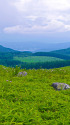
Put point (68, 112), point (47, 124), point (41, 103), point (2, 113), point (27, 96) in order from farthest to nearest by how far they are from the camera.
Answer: point (27, 96), point (41, 103), point (68, 112), point (2, 113), point (47, 124)

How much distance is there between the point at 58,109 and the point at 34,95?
75.8 inches

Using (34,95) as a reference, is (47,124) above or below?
below

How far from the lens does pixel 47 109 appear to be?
6.49m

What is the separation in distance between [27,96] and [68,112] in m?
2.62

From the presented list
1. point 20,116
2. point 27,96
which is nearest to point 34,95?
point 27,96

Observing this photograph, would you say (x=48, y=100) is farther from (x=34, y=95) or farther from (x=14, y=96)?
(x=14, y=96)

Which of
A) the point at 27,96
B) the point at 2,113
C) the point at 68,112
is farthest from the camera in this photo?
the point at 27,96

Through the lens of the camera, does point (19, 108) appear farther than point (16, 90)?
No

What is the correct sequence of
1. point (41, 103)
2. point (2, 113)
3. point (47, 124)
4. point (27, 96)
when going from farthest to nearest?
point (27, 96)
point (41, 103)
point (2, 113)
point (47, 124)

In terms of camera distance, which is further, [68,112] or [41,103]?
[41,103]

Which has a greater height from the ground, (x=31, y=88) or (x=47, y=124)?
(x=31, y=88)

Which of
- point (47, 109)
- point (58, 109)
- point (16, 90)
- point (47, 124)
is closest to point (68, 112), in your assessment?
point (58, 109)

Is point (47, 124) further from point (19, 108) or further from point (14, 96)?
point (14, 96)

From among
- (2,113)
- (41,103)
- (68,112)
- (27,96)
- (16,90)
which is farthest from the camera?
(16,90)
